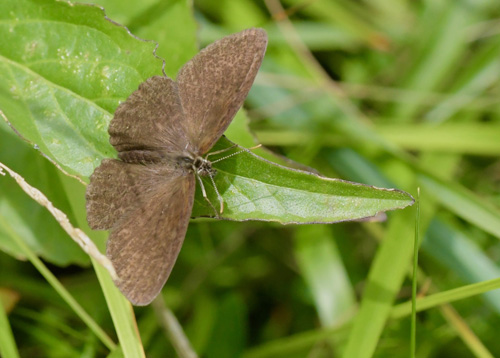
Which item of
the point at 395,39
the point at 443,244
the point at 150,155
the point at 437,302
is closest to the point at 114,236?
the point at 150,155

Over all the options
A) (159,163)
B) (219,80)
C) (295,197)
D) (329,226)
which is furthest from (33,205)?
(329,226)

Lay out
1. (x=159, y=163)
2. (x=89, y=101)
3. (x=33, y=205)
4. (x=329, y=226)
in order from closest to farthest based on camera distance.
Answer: (x=89, y=101) < (x=159, y=163) < (x=33, y=205) < (x=329, y=226)

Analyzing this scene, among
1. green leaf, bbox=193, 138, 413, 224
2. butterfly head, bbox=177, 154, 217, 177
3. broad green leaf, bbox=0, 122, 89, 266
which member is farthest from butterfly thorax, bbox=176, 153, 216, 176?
broad green leaf, bbox=0, 122, 89, 266

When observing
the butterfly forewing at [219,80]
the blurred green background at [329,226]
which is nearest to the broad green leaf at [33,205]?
the blurred green background at [329,226]

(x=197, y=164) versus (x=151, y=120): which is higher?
→ (x=151, y=120)

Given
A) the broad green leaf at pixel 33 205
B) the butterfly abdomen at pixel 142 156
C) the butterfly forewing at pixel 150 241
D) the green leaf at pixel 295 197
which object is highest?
the green leaf at pixel 295 197

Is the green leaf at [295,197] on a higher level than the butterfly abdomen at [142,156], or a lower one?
higher

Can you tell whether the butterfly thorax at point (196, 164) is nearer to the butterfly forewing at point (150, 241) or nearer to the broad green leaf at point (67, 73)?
the butterfly forewing at point (150, 241)

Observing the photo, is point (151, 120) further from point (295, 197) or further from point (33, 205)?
point (33, 205)

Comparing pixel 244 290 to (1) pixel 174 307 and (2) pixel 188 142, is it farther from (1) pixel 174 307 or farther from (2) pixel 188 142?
(2) pixel 188 142
